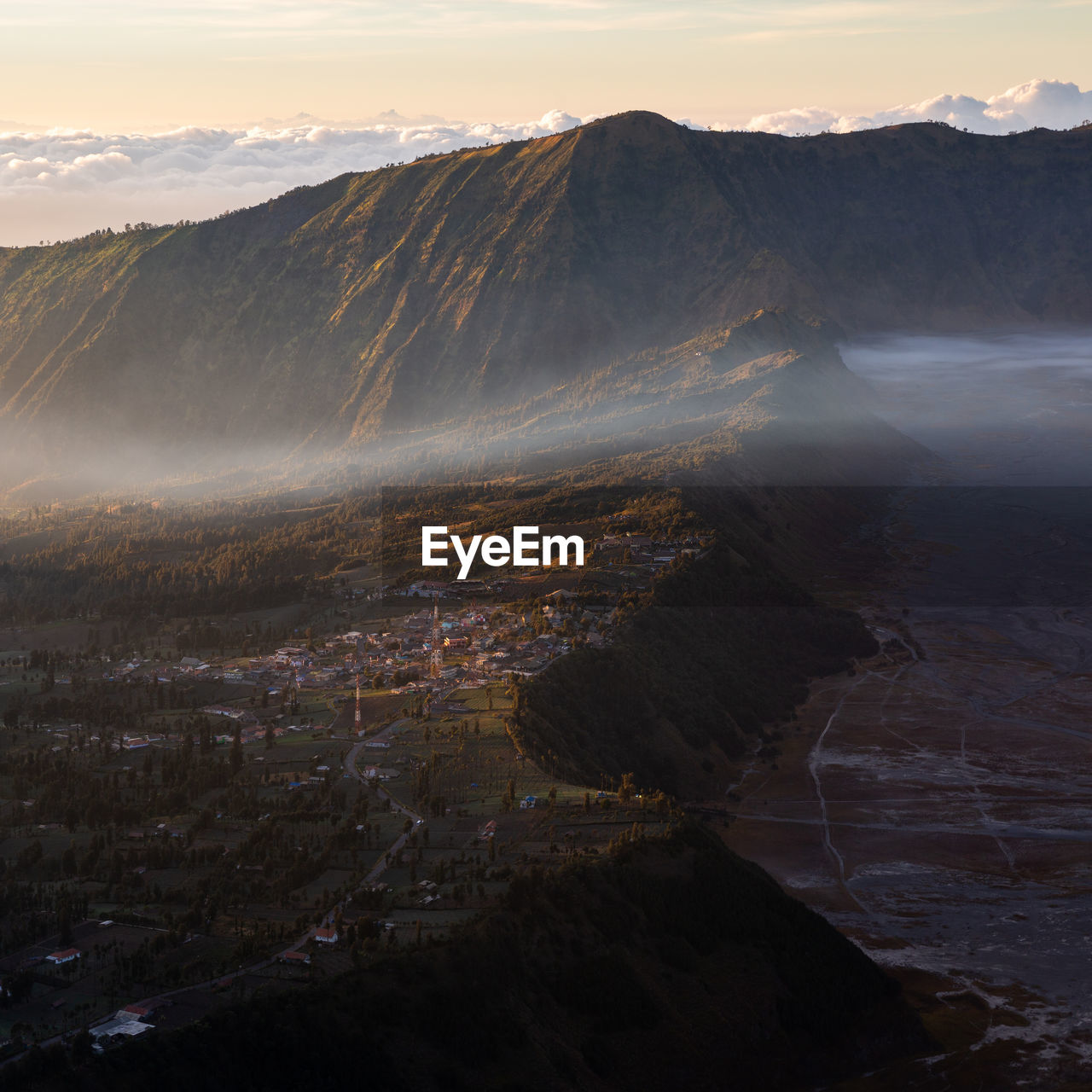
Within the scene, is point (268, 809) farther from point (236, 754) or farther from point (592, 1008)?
point (592, 1008)

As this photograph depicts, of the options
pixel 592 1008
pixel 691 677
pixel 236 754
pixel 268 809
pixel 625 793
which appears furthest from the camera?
pixel 691 677

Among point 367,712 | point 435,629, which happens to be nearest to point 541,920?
point 367,712

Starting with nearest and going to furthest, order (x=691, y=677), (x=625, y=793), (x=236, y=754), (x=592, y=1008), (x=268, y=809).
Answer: (x=592, y=1008)
(x=625, y=793)
(x=268, y=809)
(x=236, y=754)
(x=691, y=677)

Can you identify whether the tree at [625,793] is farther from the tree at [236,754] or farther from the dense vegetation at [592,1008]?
the tree at [236,754]

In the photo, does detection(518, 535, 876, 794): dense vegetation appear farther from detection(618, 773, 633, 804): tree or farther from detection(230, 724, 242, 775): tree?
detection(230, 724, 242, 775): tree

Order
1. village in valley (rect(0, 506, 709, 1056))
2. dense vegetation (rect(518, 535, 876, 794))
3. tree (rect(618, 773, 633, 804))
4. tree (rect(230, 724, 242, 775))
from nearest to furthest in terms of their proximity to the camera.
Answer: village in valley (rect(0, 506, 709, 1056))
tree (rect(618, 773, 633, 804))
tree (rect(230, 724, 242, 775))
dense vegetation (rect(518, 535, 876, 794))

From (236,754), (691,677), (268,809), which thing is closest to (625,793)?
(268,809)

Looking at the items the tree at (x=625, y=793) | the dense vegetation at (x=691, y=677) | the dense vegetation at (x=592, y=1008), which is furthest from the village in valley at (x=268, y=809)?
the dense vegetation at (x=691, y=677)

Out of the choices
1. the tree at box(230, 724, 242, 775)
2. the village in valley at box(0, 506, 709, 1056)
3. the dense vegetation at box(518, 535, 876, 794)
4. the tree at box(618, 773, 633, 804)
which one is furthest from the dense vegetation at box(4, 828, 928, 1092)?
the tree at box(230, 724, 242, 775)
